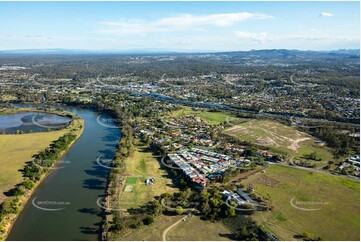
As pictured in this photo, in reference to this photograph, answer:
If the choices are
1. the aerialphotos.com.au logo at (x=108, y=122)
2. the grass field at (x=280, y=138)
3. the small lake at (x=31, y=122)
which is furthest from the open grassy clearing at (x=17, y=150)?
the grass field at (x=280, y=138)

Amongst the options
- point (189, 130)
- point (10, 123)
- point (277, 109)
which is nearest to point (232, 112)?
point (277, 109)

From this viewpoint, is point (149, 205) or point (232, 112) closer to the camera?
point (149, 205)

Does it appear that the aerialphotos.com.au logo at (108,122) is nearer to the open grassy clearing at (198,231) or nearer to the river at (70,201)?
the river at (70,201)

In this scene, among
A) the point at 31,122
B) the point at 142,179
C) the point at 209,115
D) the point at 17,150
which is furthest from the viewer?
the point at 209,115

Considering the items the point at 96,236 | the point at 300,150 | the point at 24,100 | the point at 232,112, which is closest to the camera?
the point at 96,236

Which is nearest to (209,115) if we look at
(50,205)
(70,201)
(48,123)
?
(48,123)

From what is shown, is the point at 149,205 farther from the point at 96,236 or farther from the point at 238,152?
the point at 238,152

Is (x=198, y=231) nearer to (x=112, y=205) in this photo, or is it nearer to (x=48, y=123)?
(x=112, y=205)

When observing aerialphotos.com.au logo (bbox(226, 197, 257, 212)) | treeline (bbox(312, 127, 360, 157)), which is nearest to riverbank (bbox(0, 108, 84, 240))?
aerialphotos.com.au logo (bbox(226, 197, 257, 212))
